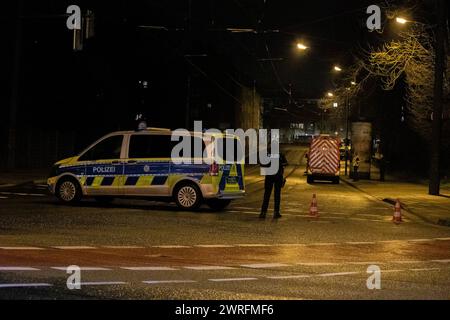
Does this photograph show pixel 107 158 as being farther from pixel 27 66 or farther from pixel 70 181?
pixel 27 66

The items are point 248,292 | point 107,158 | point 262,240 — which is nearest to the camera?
point 248,292

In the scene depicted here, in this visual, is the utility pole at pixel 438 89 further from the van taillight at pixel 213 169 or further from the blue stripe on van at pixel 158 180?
the blue stripe on van at pixel 158 180

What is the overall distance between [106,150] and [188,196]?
257 centimetres

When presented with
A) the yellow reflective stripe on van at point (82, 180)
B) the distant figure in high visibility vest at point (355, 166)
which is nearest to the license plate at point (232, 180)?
the yellow reflective stripe on van at point (82, 180)

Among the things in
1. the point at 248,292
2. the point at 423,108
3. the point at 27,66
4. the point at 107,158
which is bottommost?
the point at 248,292

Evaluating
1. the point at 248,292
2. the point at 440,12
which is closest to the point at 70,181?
the point at 248,292

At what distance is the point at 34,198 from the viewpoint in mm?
19750

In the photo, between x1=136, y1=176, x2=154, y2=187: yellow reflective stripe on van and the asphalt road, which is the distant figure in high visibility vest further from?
x1=136, y1=176, x2=154, y2=187: yellow reflective stripe on van

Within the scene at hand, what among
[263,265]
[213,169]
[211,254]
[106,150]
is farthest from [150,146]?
[263,265]

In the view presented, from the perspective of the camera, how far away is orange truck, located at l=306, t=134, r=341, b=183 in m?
36.4

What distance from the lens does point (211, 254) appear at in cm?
1058

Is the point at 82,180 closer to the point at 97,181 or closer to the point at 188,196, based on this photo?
the point at 97,181

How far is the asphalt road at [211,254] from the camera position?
7.92 metres
